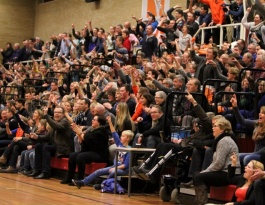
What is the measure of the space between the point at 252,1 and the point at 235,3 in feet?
3.11

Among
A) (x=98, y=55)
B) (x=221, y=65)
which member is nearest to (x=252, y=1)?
(x=221, y=65)

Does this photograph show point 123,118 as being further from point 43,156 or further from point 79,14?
point 79,14

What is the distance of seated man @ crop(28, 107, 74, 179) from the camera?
42.0ft

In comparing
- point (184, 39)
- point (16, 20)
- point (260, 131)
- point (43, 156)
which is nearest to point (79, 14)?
point (16, 20)

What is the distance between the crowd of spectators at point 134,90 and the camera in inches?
424

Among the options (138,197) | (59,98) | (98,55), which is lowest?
(138,197)

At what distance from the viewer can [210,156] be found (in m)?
9.12

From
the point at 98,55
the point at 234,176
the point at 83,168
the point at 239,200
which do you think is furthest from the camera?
the point at 98,55

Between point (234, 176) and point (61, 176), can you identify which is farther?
point (61, 176)

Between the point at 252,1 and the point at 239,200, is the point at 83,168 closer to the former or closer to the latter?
the point at 239,200

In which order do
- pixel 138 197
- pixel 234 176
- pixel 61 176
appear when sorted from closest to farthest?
1. pixel 234 176
2. pixel 138 197
3. pixel 61 176

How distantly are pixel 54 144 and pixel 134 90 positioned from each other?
6.14ft

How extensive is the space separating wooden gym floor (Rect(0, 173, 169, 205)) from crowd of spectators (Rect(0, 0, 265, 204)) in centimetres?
76

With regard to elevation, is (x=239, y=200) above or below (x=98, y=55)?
below
